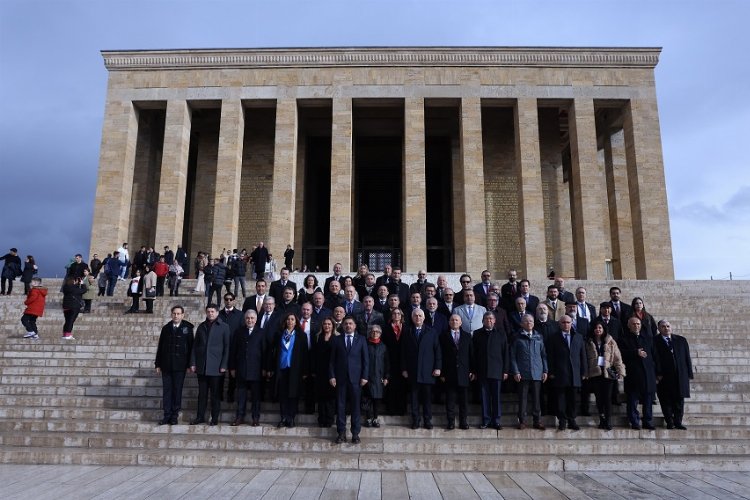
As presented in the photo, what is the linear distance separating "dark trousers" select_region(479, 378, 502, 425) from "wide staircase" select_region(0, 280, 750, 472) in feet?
0.61

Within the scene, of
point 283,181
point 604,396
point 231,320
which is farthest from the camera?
point 283,181

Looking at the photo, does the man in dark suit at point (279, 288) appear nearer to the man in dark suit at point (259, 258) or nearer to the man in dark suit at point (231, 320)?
the man in dark suit at point (231, 320)

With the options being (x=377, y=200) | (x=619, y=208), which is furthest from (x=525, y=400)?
(x=377, y=200)

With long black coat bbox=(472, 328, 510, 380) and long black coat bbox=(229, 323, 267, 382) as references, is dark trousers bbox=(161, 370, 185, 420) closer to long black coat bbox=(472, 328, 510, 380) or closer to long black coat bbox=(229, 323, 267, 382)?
long black coat bbox=(229, 323, 267, 382)

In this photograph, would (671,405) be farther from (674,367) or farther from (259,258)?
(259,258)

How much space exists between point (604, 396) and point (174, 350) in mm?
5616

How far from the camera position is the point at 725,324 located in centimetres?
1148

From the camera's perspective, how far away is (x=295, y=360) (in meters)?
6.65

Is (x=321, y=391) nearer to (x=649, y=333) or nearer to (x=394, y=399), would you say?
(x=394, y=399)

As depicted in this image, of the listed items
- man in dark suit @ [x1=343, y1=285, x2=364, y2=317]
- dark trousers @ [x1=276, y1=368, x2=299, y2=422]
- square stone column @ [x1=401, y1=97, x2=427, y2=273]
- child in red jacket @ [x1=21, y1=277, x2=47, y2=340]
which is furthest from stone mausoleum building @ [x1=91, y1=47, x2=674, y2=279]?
dark trousers @ [x1=276, y1=368, x2=299, y2=422]

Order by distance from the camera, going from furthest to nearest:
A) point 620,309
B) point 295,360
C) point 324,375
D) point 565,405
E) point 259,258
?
point 259,258
point 620,309
point 565,405
point 295,360
point 324,375

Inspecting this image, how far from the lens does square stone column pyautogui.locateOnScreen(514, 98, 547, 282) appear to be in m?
19.9

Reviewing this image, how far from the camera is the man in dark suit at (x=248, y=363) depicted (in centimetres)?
666

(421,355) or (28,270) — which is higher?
(28,270)
